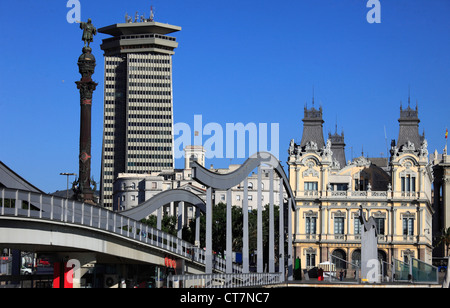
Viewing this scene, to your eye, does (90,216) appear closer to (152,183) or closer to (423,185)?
(423,185)

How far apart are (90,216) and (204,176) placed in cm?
964

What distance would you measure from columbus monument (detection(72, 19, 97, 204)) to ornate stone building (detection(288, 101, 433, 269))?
48704mm

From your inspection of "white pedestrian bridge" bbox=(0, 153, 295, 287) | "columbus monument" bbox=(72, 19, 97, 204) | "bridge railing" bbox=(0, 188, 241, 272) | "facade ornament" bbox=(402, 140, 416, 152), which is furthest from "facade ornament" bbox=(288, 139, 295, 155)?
"bridge railing" bbox=(0, 188, 241, 272)

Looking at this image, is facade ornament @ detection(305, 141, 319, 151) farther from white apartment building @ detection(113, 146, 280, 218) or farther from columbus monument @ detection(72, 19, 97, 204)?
white apartment building @ detection(113, 146, 280, 218)

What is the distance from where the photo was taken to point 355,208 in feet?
350

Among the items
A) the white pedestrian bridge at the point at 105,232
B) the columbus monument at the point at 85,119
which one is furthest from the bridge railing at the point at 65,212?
the columbus monument at the point at 85,119

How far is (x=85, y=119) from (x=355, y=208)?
52.9 meters

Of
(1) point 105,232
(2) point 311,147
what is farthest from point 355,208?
(1) point 105,232

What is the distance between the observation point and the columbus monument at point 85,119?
5859 cm

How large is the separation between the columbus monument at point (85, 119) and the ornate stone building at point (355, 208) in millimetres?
48704

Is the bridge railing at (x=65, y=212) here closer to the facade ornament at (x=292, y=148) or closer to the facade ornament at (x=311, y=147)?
the facade ornament at (x=292, y=148)

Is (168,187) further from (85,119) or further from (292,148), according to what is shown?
(85,119)
